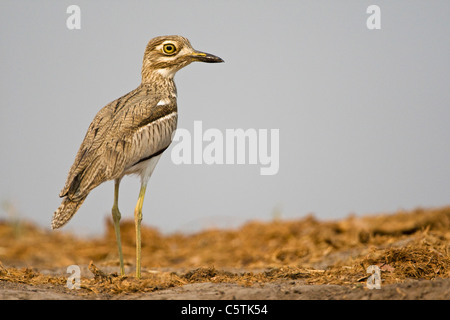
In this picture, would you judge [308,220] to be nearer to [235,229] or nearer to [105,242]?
[235,229]

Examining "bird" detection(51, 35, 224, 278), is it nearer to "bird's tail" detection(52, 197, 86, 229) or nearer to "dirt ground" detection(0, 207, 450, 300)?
"bird's tail" detection(52, 197, 86, 229)

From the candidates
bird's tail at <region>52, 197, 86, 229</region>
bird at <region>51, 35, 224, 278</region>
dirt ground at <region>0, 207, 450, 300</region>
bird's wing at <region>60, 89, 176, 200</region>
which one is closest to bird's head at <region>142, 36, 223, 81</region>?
bird at <region>51, 35, 224, 278</region>

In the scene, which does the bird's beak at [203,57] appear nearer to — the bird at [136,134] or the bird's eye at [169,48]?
the bird at [136,134]

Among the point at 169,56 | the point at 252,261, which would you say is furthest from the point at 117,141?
the point at 252,261

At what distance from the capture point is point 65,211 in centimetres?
651

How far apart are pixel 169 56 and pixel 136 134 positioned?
1544 millimetres

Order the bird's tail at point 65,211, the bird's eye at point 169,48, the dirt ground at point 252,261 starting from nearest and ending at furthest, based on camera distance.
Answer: the dirt ground at point 252,261, the bird's tail at point 65,211, the bird's eye at point 169,48

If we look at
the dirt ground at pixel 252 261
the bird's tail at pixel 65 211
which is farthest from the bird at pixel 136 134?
the dirt ground at pixel 252 261

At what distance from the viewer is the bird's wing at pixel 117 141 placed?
670cm

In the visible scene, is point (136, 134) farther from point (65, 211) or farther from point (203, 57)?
point (203, 57)

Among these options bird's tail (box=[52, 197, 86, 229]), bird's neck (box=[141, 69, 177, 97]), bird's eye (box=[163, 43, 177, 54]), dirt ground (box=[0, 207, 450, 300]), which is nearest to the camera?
dirt ground (box=[0, 207, 450, 300])

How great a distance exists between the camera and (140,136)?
7.08 metres

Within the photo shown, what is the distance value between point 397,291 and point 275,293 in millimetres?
1052

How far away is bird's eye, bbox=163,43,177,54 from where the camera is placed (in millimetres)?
8070
